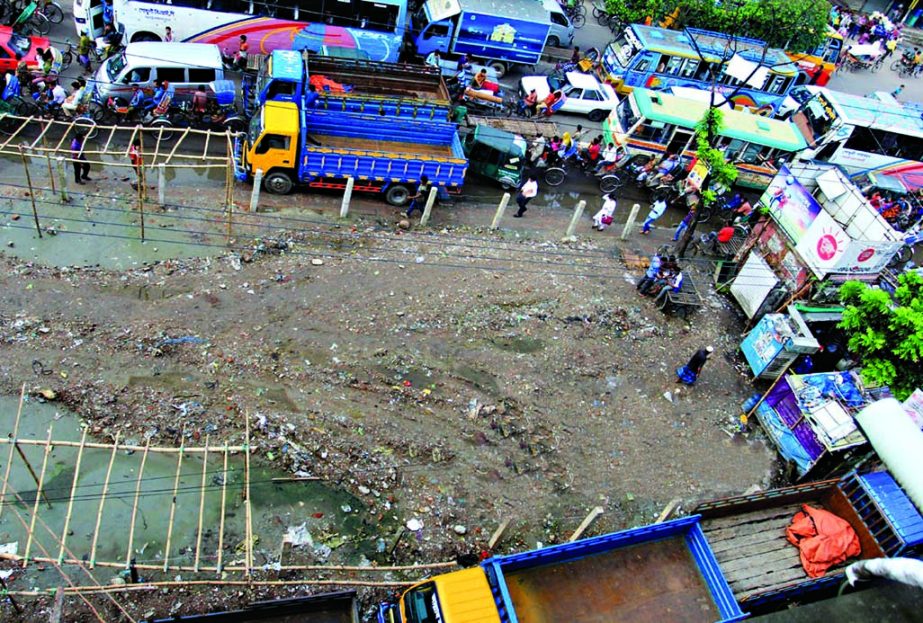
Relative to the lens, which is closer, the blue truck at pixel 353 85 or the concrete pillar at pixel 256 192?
the concrete pillar at pixel 256 192

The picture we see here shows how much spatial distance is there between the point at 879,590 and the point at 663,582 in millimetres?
2988

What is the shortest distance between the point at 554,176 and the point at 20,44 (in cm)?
1665

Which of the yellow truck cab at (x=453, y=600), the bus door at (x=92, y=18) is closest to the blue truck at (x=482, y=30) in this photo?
the bus door at (x=92, y=18)

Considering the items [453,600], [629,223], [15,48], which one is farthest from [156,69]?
[453,600]

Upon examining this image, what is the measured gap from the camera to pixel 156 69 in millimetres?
19156

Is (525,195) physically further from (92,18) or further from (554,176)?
(92,18)

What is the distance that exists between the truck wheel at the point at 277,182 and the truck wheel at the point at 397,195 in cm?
266

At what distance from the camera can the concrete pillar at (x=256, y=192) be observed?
1652cm

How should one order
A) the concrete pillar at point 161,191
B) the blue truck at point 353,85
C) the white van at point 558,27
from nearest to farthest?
1. the concrete pillar at point 161,191
2. the blue truck at point 353,85
3. the white van at point 558,27

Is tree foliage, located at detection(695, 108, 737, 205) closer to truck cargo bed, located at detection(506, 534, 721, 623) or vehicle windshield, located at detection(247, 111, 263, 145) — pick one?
truck cargo bed, located at detection(506, 534, 721, 623)

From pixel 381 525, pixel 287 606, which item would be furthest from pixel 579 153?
pixel 287 606

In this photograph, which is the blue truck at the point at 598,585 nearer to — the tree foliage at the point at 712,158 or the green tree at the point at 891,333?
the green tree at the point at 891,333

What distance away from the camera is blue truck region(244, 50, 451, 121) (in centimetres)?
1867

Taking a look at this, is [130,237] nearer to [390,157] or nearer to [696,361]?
[390,157]
